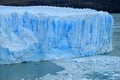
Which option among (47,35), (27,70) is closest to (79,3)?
(47,35)

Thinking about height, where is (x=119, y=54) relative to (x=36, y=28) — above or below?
below

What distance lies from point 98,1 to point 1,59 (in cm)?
814

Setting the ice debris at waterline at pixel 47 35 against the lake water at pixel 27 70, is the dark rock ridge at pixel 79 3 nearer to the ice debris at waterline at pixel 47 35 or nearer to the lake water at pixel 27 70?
the ice debris at waterline at pixel 47 35

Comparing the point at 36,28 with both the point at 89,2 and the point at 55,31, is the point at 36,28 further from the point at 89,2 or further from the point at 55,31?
the point at 89,2

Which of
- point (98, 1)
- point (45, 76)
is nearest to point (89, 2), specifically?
point (98, 1)

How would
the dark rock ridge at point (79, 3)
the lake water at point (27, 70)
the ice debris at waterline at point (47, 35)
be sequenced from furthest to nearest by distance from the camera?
the dark rock ridge at point (79, 3) → the ice debris at waterline at point (47, 35) → the lake water at point (27, 70)

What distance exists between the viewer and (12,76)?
440cm

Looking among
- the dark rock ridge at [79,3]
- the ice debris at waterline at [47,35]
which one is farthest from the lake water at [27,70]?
the dark rock ridge at [79,3]

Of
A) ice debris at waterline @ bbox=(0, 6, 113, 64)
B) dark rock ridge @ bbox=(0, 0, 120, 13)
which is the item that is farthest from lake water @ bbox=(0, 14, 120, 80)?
dark rock ridge @ bbox=(0, 0, 120, 13)

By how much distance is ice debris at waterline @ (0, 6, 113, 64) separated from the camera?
5.02 m

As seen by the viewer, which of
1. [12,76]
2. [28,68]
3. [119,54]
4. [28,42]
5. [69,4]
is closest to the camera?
[12,76]

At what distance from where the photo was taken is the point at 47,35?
207 inches

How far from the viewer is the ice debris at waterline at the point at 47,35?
5016 millimetres

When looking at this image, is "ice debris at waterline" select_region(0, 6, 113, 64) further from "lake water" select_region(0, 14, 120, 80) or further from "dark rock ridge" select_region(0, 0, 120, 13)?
"dark rock ridge" select_region(0, 0, 120, 13)
